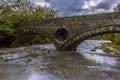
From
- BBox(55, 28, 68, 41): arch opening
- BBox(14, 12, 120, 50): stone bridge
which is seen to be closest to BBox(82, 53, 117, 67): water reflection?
BBox(14, 12, 120, 50): stone bridge

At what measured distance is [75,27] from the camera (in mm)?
25969

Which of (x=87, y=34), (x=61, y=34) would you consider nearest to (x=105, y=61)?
(x=87, y=34)

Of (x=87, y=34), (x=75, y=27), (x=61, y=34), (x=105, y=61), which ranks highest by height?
(x=75, y=27)

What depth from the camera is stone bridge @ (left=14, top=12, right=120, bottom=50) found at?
23250 millimetres

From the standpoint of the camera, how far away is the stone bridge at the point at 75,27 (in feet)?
76.3

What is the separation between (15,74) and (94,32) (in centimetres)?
1376

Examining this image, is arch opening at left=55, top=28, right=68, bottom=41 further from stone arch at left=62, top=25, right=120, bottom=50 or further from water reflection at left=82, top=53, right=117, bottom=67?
water reflection at left=82, top=53, right=117, bottom=67

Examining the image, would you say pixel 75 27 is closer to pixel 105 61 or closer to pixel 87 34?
pixel 87 34

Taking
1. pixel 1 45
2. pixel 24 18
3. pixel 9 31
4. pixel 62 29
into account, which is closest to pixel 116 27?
pixel 62 29

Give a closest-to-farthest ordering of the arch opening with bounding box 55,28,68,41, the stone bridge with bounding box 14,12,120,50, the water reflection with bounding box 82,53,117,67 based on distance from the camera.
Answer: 1. the water reflection with bounding box 82,53,117,67
2. the stone bridge with bounding box 14,12,120,50
3. the arch opening with bounding box 55,28,68,41

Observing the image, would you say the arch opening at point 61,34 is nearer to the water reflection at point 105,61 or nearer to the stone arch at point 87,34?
the stone arch at point 87,34

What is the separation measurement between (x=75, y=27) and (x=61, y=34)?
2.77m

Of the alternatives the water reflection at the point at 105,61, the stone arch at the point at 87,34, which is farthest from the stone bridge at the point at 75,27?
the water reflection at the point at 105,61

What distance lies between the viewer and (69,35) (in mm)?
26766
